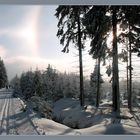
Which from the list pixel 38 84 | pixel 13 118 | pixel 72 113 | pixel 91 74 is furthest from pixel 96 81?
pixel 13 118

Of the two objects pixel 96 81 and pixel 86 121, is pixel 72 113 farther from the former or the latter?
pixel 96 81

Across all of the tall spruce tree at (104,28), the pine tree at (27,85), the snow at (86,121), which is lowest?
the snow at (86,121)

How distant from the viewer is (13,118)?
8.10 meters

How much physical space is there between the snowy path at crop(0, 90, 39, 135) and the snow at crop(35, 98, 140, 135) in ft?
0.66

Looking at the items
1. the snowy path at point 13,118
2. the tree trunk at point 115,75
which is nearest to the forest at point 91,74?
the tree trunk at point 115,75

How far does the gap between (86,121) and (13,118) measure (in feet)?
4.45

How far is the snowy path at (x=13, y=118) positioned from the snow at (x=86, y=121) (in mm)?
202

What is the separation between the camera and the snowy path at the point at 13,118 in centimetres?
766

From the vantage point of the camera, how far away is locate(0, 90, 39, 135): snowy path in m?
7.66

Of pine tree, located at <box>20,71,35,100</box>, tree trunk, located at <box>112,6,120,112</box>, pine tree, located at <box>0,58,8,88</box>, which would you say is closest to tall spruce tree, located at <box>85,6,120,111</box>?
tree trunk, located at <box>112,6,120,112</box>

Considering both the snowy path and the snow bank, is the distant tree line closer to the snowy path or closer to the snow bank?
the snow bank

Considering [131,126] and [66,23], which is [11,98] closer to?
[66,23]

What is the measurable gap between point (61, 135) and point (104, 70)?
1707mm

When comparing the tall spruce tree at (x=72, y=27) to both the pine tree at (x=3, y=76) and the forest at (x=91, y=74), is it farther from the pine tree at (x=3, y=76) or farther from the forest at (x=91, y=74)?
the pine tree at (x=3, y=76)
